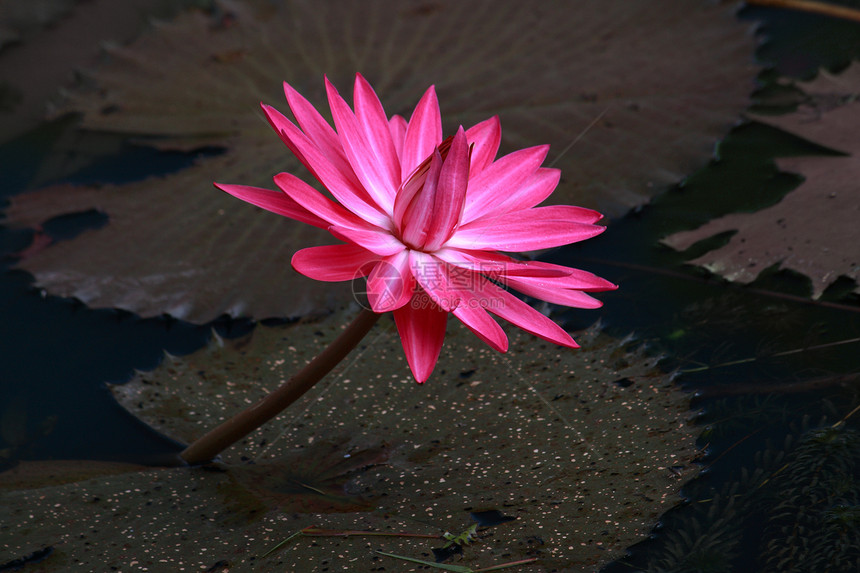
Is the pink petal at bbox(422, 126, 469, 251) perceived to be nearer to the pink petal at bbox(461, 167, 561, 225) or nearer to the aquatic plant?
the aquatic plant

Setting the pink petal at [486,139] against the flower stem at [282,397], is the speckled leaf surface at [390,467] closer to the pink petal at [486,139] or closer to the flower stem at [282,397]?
the flower stem at [282,397]

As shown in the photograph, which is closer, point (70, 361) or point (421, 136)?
point (421, 136)

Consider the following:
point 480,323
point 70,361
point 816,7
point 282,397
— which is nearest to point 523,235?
point 480,323

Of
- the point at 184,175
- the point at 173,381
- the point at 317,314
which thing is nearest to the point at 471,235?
the point at 317,314

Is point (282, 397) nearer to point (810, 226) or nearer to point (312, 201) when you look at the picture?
point (312, 201)

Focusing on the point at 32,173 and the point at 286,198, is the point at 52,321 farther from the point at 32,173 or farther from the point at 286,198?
the point at 286,198
